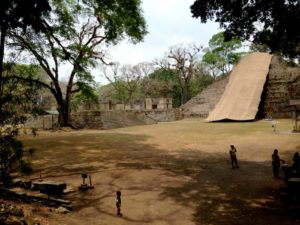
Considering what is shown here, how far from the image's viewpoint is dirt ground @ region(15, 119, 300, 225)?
26.8ft

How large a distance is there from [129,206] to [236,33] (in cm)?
696

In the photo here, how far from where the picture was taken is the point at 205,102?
129ft

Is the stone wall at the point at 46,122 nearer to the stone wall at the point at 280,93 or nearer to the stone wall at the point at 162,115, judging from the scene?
the stone wall at the point at 162,115

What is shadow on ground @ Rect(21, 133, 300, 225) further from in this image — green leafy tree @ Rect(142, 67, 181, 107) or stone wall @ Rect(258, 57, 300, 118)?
green leafy tree @ Rect(142, 67, 181, 107)

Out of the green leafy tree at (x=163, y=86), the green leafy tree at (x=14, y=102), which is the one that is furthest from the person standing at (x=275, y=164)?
the green leafy tree at (x=163, y=86)

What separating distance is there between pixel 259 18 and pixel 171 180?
6.49 metres

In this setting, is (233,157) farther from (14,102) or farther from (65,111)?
(65,111)

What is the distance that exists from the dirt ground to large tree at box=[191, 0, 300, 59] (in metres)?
4.99

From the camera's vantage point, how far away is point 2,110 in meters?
9.20

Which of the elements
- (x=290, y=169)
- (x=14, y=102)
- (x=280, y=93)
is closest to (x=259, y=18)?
(x=290, y=169)

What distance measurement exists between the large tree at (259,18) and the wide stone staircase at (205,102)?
2678 centimetres

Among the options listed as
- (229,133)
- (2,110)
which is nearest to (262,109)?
(229,133)

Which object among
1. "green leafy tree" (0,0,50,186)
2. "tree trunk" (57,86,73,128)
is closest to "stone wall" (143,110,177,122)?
"tree trunk" (57,86,73,128)

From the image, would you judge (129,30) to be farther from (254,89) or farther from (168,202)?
(168,202)
